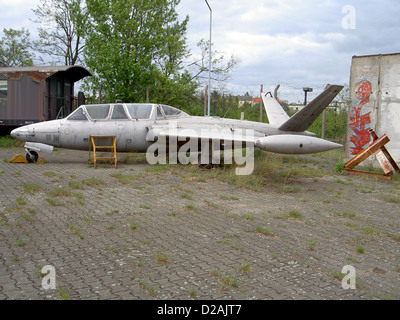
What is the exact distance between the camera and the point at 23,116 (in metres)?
16.8

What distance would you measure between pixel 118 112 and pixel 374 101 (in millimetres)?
8945

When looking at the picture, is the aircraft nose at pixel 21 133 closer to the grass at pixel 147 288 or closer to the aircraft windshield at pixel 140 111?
the aircraft windshield at pixel 140 111

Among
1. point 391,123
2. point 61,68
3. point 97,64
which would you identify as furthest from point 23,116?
point 391,123

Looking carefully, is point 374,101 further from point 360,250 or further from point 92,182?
point 92,182

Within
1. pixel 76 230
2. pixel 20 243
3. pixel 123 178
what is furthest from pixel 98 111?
pixel 20 243

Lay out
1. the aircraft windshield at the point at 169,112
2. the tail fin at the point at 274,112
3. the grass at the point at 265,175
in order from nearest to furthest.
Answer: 1. the grass at the point at 265,175
2. the aircraft windshield at the point at 169,112
3. the tail fin at the point at 274,112

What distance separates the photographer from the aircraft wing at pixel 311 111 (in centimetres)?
977

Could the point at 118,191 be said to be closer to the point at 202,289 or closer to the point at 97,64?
the point at 202,289

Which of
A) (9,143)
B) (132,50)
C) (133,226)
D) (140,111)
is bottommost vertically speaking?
(133,226)

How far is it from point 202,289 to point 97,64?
19.8 metres

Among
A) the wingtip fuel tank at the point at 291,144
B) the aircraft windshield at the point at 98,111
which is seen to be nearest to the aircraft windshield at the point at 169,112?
the aircraft windshield at the point at 98,111

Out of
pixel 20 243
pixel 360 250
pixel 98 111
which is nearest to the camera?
pixel 20 243

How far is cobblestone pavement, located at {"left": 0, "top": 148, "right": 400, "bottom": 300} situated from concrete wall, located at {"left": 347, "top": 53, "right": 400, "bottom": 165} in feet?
15.0

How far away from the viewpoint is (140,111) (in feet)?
39.1
